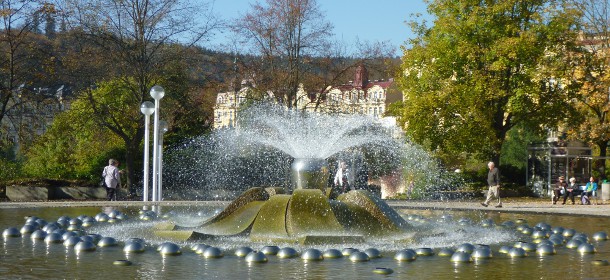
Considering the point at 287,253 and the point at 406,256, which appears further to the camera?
the point at 287,253

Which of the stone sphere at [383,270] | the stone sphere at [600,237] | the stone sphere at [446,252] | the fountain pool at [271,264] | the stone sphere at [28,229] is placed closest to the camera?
the fountain pool at [271,264]

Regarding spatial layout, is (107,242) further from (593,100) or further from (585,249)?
(593,100)

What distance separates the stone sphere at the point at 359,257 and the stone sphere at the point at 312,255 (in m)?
0.43

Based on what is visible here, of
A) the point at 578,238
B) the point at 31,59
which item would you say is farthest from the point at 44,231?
the point at 31,59

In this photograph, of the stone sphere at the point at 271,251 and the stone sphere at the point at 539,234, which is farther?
the stone sphere at the point at 539,234

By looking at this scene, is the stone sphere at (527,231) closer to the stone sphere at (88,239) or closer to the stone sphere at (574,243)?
the stone sphere at (574,243)

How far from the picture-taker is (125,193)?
3516 cm

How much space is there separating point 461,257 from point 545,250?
72.6 inches

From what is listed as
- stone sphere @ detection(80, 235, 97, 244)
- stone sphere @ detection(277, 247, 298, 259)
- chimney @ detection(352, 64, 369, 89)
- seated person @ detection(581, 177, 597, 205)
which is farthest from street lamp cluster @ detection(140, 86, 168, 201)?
chimney @ detection(352, 64, 369, 89)

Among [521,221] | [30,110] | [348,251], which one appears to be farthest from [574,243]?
[30,110]

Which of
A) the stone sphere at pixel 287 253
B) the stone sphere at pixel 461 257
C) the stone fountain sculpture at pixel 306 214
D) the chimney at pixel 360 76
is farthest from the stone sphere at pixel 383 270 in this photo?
the chimney at pixel 360 76

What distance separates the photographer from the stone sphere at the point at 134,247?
13258mm

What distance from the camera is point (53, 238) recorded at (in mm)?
14656

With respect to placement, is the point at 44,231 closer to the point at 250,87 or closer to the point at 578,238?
the point at 578,238
